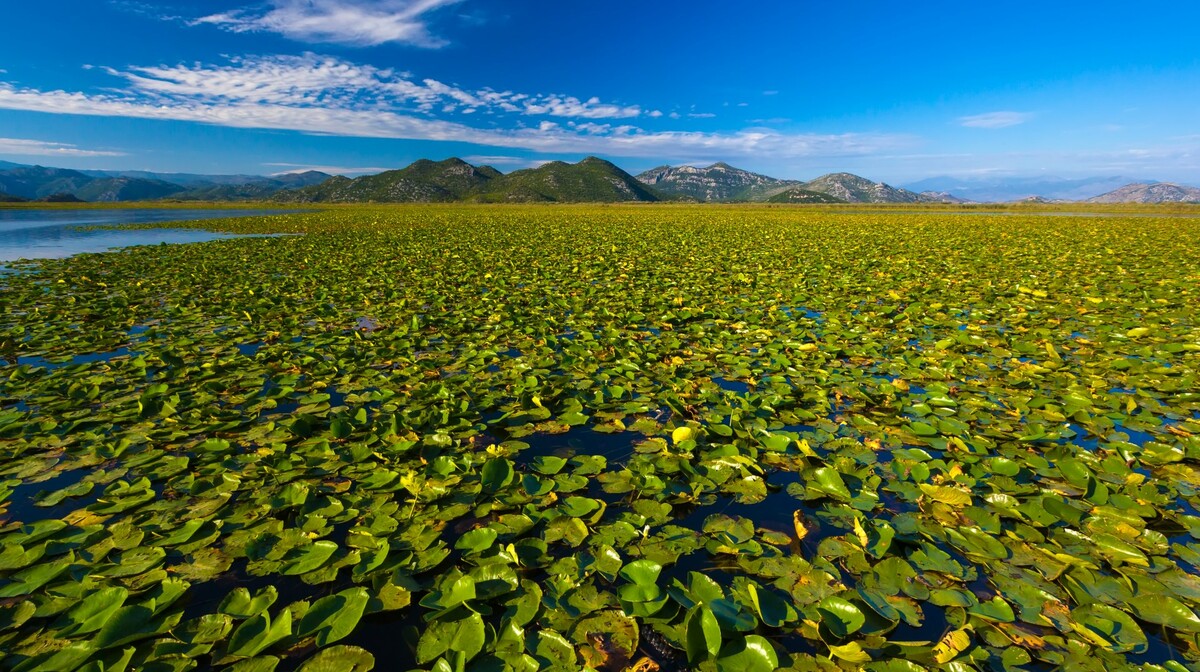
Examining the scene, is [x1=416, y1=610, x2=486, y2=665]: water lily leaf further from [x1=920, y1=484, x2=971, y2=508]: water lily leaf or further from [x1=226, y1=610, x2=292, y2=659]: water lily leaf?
[x1=920, y1=484, x2=971, y2=508]: water lily leaf

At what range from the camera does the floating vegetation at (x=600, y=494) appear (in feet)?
7.48

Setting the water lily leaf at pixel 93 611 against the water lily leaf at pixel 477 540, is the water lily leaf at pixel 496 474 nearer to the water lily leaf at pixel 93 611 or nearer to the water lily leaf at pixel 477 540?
the water lily leaf at pixel 477 540

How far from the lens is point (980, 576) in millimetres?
2736

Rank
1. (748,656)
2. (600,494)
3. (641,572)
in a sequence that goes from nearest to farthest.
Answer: (748,656) → (641,572) → (600,494)

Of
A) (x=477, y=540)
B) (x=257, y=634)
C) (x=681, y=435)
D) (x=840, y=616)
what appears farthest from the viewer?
(x=681, y=435)

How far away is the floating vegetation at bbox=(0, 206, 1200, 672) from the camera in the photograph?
228 cm

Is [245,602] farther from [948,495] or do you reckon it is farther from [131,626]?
[948,495]

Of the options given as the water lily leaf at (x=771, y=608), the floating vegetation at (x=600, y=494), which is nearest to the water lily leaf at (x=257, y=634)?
the floating vegetation at (x=600, y=494)

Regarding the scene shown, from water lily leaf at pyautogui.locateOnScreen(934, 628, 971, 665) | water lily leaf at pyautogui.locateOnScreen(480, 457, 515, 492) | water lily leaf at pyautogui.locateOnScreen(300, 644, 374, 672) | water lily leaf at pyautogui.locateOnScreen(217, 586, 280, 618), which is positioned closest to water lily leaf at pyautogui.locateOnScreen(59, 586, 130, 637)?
water lily leaf at pyautogui.locateOnScreen(217, 586, 280, 618)

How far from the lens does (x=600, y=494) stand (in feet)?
11.8

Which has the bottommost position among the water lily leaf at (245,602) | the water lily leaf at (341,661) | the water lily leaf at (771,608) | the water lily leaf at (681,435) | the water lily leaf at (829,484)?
the water lily leaf at (341,661)

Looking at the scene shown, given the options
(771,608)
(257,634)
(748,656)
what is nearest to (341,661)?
(257,634)

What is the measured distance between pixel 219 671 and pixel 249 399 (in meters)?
3.53

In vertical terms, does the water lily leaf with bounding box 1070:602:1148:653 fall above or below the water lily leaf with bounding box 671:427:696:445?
below
